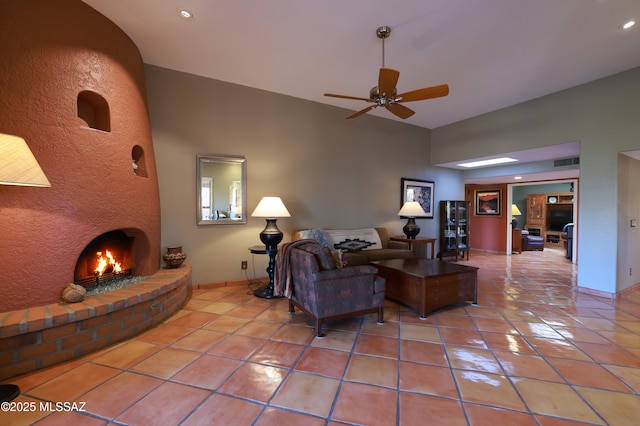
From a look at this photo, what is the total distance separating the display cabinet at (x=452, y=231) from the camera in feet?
20.7

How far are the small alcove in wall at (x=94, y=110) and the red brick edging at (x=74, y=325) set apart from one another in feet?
5.39

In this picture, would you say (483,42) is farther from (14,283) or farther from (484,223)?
(484,223)

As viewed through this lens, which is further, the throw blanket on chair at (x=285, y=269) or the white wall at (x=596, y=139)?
the white wall at (x=596, y=139)

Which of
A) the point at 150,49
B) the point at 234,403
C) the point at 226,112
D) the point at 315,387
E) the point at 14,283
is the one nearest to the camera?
the point at 234,403

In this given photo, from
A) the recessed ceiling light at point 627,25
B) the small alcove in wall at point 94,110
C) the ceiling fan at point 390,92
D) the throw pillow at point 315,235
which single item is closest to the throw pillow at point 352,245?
the throw pillow at point 315,235

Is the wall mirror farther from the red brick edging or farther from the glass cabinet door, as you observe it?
the glass cabinet door

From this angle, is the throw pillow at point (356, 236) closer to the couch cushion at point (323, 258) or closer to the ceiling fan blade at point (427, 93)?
the couch cushion at point (323, 258)

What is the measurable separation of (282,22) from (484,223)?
769 centimetres

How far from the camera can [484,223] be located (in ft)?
25.6

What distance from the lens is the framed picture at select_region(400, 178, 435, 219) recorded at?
5.77 meters

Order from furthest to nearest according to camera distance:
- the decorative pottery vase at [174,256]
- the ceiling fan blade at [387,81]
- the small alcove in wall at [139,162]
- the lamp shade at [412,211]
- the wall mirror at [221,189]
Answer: the lamp shade at [412,211]
the wall mirror at [221,189]
the decorative pottery vase at [174,256]
the small alcove in wall at [139,162]
the ceiling fan blade at [387,81]

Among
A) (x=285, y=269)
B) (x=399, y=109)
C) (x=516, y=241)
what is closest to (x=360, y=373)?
(x=285, y=269)

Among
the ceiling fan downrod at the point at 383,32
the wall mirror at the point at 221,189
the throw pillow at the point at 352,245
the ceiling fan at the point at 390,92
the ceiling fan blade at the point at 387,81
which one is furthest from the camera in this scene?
the throw pillow at the point at 352,245

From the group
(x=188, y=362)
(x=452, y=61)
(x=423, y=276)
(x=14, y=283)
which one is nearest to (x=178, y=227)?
(x=14, y=283)
